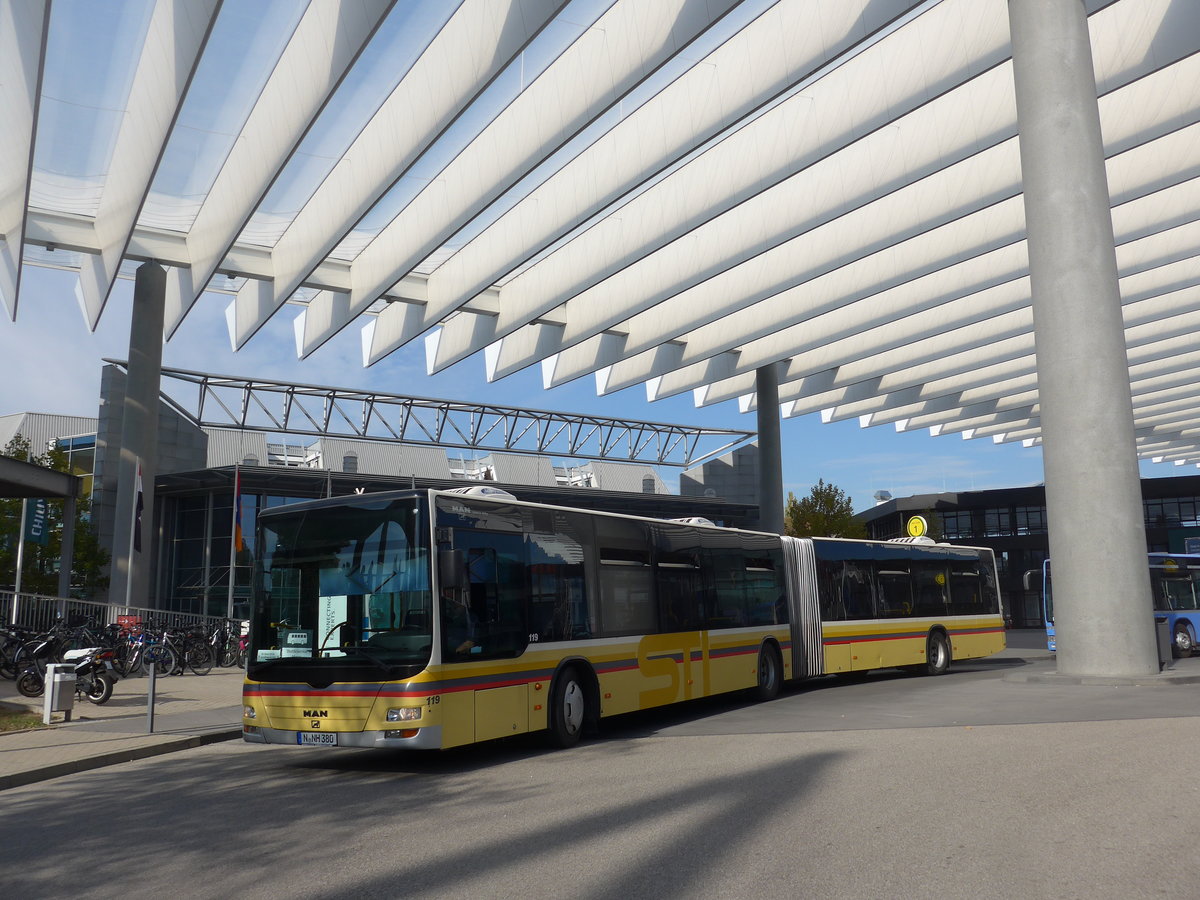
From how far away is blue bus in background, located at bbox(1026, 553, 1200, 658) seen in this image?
2738 cm

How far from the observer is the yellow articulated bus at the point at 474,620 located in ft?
32.6

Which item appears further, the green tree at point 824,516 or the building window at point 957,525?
the building window at point 957,525

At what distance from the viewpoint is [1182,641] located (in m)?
27.6

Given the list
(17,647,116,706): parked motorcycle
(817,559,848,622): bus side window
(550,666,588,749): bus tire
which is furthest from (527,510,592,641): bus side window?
(17,647,116,706): parked motorcycle

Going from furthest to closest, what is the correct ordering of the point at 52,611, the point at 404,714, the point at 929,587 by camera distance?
the point at 52,611, the point at 929,587, the point at 404,714

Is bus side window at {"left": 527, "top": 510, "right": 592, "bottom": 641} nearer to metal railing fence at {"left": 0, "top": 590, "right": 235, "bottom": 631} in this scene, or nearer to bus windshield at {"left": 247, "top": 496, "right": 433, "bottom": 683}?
bus windshield at {"left": 247, "top": 496, "right": 433, "bottom": 683}

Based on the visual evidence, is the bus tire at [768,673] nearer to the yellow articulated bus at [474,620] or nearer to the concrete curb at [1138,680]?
the yellow articulated bus at [474,620]

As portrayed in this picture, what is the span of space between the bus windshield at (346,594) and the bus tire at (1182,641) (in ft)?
79.6

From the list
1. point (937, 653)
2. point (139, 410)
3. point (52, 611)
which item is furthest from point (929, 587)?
point (139, 410)

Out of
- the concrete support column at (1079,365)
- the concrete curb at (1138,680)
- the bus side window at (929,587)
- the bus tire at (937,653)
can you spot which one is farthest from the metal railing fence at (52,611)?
the concrete support column at (1079,365)

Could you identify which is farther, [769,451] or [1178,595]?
[769,451]

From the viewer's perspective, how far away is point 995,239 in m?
22.4

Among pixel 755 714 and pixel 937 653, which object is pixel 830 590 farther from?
pixel 755 714

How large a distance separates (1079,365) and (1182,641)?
728 inches
